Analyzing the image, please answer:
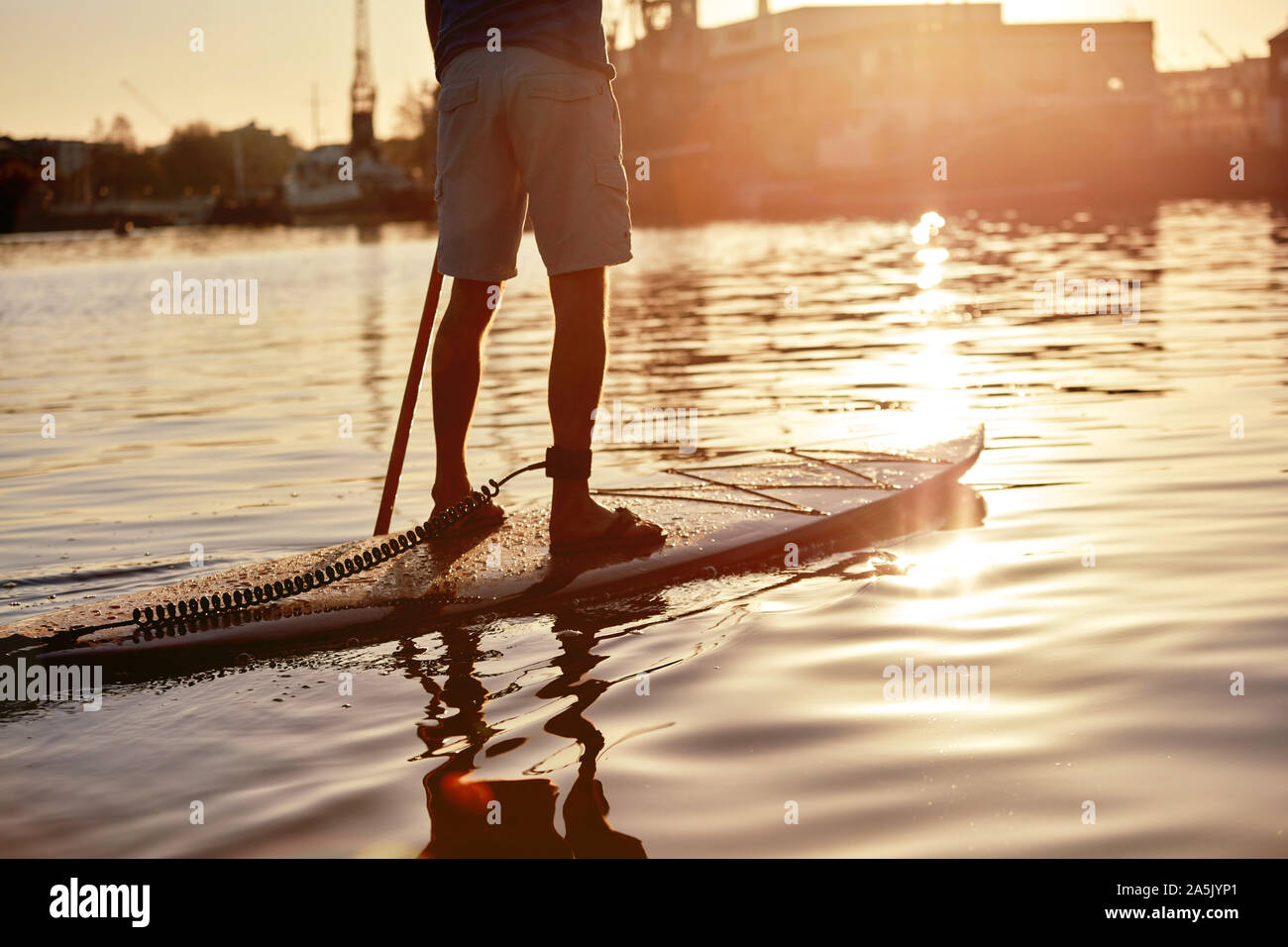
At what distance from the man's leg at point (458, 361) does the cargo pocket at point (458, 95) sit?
0.50 m

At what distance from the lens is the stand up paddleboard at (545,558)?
3555mm

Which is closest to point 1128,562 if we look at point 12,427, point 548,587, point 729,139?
point 548,587

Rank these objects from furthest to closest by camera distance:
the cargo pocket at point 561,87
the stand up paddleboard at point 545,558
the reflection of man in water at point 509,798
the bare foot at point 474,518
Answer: the bare foot at point 474,518 → the cargo pocket at point 561,87 → the stand up paddleboard at point 545,558 → the reflection of man in water at point 509,798

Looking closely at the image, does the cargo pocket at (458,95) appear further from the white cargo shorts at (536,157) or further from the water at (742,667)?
the water at (742,667)

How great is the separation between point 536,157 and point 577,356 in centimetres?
56

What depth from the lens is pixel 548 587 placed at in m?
3.92

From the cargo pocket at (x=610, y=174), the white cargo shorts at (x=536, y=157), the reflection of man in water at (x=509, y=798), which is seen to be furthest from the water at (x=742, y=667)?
the cargo pocket at (x=610, y=174)

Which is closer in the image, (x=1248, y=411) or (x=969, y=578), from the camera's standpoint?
(x=969, y=578)

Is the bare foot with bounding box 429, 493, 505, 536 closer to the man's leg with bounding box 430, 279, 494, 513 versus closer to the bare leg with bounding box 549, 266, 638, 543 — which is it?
the man's leg with bounding box 430, 279, 494, 513

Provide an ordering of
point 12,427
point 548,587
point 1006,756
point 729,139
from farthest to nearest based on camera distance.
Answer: point 729,139 < point 12,427 < point 548,587 < point 1006,756

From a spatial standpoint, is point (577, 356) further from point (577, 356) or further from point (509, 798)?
point (509, 798)

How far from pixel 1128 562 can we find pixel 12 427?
7.29 m
